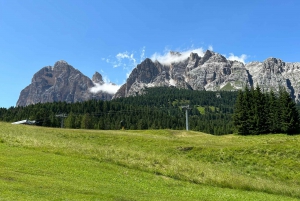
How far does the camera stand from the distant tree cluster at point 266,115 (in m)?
80.1

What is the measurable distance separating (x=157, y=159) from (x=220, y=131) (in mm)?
160445

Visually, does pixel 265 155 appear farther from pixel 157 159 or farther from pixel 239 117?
pixel 239 117

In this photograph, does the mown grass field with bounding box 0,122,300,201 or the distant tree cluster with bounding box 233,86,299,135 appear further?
the distant tree cluster with bounding box 233,86,299,135

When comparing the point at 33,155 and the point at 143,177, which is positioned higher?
the point at 33,155

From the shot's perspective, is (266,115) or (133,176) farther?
(266,115)

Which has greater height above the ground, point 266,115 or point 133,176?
point 266,115

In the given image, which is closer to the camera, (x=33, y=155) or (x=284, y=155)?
(x=33, y=155)

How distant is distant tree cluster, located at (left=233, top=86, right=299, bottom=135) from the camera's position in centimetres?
8006

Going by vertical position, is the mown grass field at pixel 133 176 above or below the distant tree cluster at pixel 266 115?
below

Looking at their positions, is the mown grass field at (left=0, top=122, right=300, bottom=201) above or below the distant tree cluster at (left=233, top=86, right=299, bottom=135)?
below

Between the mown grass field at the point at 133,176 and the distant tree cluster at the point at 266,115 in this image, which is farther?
the distant tree cluster at the point at 266,115

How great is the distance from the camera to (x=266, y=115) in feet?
272

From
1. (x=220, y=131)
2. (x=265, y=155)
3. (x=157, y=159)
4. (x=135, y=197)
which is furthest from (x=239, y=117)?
(x=220, y=131)

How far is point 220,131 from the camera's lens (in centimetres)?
18312
